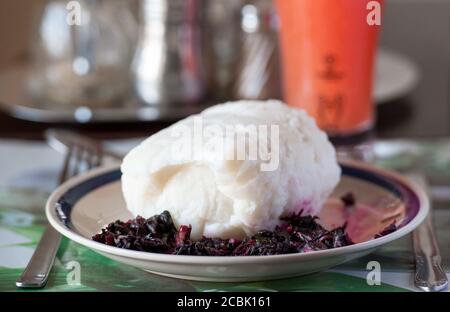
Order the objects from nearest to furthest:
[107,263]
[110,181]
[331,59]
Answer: [107,263], [110,181], [331,59]

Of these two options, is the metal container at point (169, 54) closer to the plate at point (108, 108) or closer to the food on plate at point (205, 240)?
the plate at point (108, 108)

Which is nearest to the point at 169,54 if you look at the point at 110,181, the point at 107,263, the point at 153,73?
the point at 153,73

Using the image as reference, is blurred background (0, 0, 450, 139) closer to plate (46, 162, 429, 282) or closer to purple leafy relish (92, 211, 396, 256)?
plate (46, 162, 429, 282)

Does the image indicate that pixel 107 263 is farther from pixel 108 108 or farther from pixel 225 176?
pixel 108 108

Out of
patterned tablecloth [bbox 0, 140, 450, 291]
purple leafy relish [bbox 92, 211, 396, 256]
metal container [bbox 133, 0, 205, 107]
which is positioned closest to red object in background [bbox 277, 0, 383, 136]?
patterned tablecloth [bbox 0, 140, 450, 291]

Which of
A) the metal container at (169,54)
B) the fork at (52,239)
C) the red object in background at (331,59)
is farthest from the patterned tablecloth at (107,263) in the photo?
the metal container at (169,54)

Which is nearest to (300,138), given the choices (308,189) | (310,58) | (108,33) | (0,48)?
(308,189)
